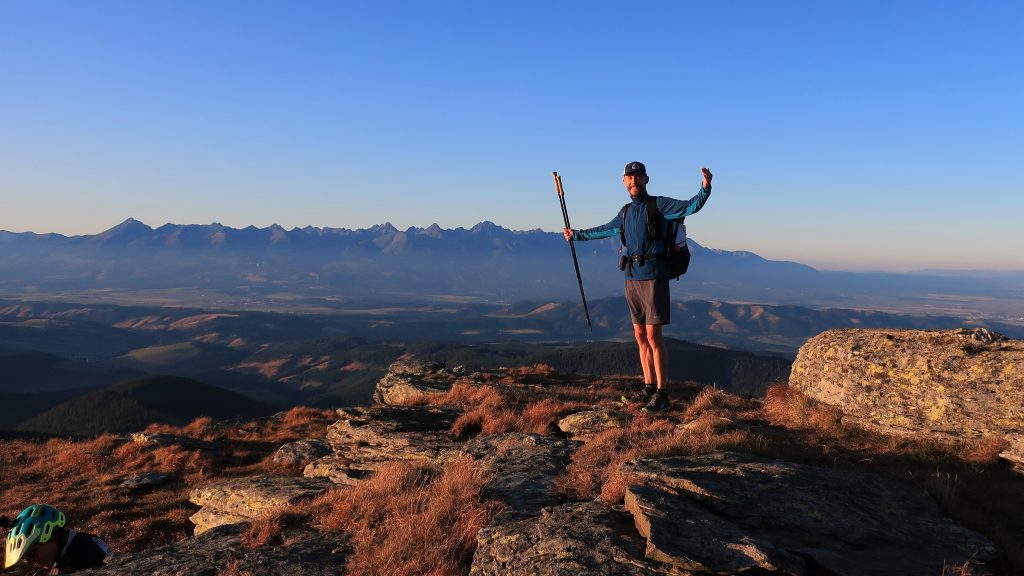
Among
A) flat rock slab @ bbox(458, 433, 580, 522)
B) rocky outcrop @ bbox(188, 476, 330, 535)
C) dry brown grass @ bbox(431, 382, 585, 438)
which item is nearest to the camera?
flat rock slab @ bbox(458, 433, 580, 522)

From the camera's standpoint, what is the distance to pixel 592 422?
1104 cm

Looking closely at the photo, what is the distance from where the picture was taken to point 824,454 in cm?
838

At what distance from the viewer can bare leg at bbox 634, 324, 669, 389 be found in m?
10.9

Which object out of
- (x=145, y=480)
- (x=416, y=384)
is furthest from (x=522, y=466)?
(x=145, y=480)

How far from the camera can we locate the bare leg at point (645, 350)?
11.5m

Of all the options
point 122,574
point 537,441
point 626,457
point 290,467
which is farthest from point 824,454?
point 290,467

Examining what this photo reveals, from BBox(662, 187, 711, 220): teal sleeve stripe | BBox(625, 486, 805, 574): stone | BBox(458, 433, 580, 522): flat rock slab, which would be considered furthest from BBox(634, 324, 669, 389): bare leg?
BBox(625, 486, 805, 574): stone

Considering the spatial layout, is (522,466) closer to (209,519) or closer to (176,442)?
(209,519)

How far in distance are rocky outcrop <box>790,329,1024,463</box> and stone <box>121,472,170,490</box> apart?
18156 mm

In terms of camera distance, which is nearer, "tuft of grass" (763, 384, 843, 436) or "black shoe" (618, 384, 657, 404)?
"tuft of grass" (763, 384, 843, 436)

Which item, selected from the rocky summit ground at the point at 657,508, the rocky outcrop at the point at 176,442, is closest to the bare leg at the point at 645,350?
the rocky summit ground at the point at 657,508

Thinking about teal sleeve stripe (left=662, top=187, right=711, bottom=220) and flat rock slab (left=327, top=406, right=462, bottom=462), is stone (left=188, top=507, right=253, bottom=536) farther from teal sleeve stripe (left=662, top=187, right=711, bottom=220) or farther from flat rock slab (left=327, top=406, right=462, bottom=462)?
teal sleeve stripe (left=662, top=187, right=711, bottom=220)

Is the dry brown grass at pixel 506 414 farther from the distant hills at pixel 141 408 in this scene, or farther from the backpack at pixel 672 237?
the distant hills at pixel 141 408

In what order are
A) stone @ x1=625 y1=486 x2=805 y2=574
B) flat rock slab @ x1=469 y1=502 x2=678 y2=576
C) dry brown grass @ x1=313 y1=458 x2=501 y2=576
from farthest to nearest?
dry brown grass @ x1=313 y1=458 x2=501 y2=576, flat rock slab @ x1=469 y1=502 x2=678 y2=576, stone @ x1=625 y1=486 x2=805 y2=574
